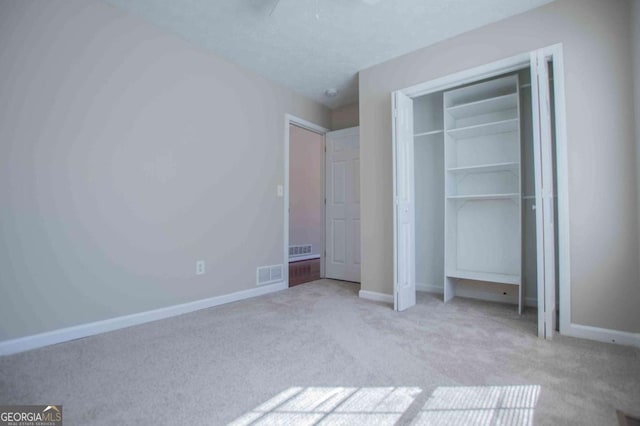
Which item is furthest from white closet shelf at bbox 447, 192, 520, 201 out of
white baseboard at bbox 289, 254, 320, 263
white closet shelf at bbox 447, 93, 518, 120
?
white baseboard at bbox 289, 254, 320, 263

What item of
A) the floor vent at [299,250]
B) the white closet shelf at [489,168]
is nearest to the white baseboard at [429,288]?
the white closet shelf at [489,168]

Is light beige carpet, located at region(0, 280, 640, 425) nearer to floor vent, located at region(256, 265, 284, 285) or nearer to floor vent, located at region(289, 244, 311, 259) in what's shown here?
floor vent, located at region(256, 265, 284, 285)

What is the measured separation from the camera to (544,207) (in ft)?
7.50

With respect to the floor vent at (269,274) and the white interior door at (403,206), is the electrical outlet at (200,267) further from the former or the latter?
the white interior door at (403,206)

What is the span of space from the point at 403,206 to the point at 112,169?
2562mm

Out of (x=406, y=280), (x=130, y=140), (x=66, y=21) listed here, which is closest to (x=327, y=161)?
(x=406, y=280)

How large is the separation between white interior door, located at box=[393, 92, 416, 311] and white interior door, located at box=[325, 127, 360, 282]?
1290 millimetres

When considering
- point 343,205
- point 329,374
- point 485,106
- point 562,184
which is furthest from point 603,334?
point 343,205

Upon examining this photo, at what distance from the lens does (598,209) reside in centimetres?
226

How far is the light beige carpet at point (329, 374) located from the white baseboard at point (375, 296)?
65 cm

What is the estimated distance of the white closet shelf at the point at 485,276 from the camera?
298 centimetres

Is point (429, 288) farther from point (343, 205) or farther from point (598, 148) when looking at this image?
point (598, 148)

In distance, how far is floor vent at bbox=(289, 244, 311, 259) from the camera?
6.52 m

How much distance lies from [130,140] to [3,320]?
149 centimetres
